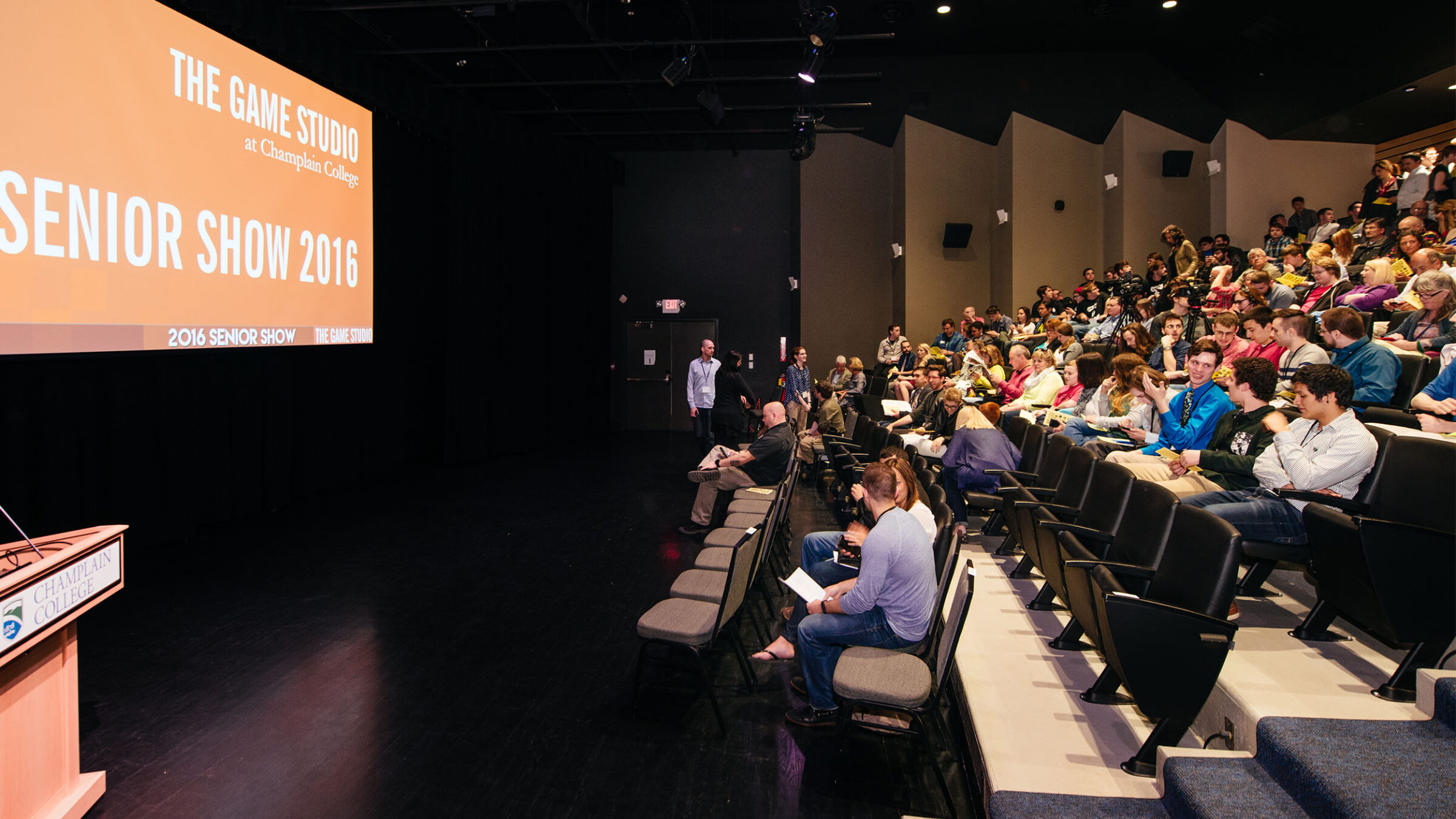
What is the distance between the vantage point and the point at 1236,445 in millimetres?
3533

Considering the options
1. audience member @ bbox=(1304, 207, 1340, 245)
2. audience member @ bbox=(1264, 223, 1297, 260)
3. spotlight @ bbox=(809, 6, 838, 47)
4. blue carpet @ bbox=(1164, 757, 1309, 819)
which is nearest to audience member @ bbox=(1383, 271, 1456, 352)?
blue carpet @ bbox=(1164, 757, 1309, 819)

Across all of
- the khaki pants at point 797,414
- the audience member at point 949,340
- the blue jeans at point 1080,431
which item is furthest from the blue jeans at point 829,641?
the audience member at point 949,340

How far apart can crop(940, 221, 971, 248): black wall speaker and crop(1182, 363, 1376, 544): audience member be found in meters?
8.25

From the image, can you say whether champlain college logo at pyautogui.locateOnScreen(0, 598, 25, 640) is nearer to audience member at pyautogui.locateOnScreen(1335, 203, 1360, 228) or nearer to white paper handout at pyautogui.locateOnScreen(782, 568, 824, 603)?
white paper handout at pyautogui.locateOnScreen(782, 568, 824, 603)

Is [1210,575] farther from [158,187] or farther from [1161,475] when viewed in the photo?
[158,187]

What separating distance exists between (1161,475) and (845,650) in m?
2.14

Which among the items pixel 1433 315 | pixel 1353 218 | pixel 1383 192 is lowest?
pixel 1433 315

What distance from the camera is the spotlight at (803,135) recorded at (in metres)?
9.02

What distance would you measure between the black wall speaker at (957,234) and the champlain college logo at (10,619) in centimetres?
1065

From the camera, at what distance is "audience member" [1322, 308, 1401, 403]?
3.89 metres

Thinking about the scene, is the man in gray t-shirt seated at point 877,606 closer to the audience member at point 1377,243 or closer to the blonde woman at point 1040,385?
the blonde woman at point 1040,385

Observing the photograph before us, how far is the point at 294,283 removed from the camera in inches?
211

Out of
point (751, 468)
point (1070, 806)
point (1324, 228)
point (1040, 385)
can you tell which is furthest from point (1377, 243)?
point (1070, 806)

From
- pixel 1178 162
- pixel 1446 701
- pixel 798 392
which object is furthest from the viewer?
pixel 798 392
